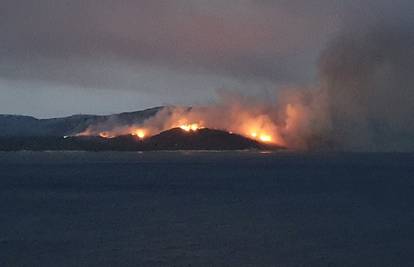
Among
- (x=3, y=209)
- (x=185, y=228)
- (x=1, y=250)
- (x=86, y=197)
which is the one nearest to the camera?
(x=1, y=250)

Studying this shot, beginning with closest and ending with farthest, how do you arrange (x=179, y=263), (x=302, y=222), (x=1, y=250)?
(x=179, y=263) < (x=1, y=250) < (x=302, y=222)

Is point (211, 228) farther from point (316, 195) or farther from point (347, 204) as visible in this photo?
point (316, 195)

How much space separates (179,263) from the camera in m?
50.0

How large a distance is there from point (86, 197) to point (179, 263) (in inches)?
2310

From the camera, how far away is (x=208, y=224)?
71625 mm

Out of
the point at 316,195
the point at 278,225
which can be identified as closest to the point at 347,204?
the point at 316,195

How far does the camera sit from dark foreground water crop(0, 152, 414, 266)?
53.4 meters

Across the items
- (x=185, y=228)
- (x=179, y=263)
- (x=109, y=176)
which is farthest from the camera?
(x=109, y=176)

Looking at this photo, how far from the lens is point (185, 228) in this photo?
6831 cm

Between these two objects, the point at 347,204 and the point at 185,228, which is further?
the point at 347,204

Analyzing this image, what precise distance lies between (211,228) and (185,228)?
235 centimetres

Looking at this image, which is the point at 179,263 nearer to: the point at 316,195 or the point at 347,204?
the point at 347,204

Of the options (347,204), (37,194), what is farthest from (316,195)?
(37,194)

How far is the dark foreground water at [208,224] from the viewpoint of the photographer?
53.4 meters
